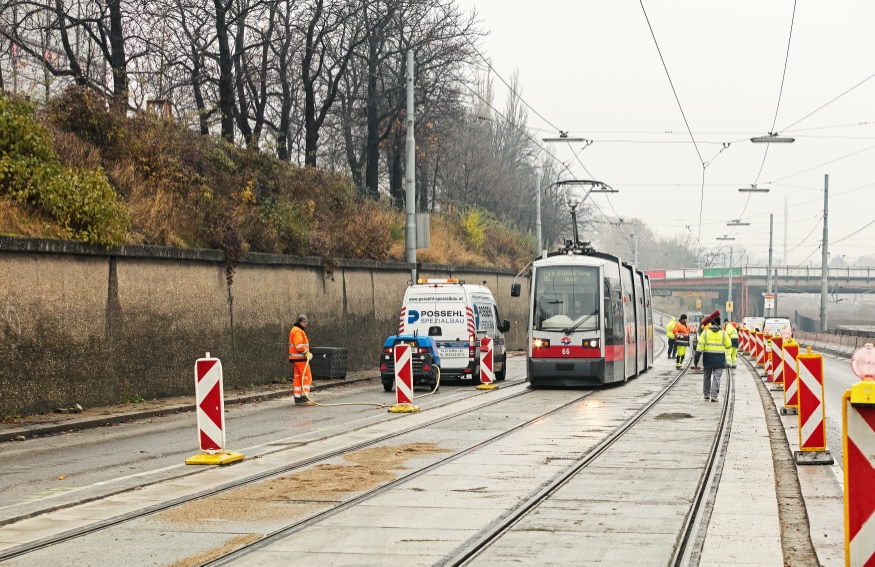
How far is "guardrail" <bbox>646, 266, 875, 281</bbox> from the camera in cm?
12069

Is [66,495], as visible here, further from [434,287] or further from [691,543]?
[434,287]

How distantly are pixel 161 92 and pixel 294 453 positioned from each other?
21167mm

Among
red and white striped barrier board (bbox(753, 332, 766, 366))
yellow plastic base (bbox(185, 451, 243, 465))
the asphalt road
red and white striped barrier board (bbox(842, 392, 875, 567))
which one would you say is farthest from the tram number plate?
red and white striped barrier board (bbox(842, 392, 875, 567))

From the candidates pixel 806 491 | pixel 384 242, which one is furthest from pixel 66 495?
pixel 384 242

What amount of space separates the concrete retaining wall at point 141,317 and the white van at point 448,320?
3.56 metres

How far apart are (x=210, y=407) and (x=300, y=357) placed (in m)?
8.09

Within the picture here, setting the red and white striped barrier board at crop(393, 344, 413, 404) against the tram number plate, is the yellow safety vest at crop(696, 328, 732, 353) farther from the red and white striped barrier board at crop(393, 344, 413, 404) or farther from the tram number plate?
the tram number plate

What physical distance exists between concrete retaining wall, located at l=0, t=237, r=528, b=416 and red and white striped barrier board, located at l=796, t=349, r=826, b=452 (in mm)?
11458

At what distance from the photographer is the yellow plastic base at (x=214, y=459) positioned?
12365 millimetres

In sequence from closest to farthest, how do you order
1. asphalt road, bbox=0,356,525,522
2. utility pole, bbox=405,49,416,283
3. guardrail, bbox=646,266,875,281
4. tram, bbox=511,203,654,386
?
Result: asphalt road, bbox=0,356,525,522
tram, bbox=511,203,654,386
utility pole, bbox=405,49,416,283
guardrail, bbox=646,266,875,281

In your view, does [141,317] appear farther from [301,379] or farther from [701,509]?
[701,509]

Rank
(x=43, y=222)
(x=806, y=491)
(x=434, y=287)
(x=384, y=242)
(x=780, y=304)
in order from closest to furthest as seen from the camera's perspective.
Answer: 1. (x=806, y=491)
2. (x=43, y=222)
3. (x=434, y=287)
4. (x=384, y=242)
5. (x=780, y=304)

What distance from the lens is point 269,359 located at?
26.2 metres

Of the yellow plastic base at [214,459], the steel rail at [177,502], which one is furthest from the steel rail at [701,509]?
the yellow plastic base at [214,459]
